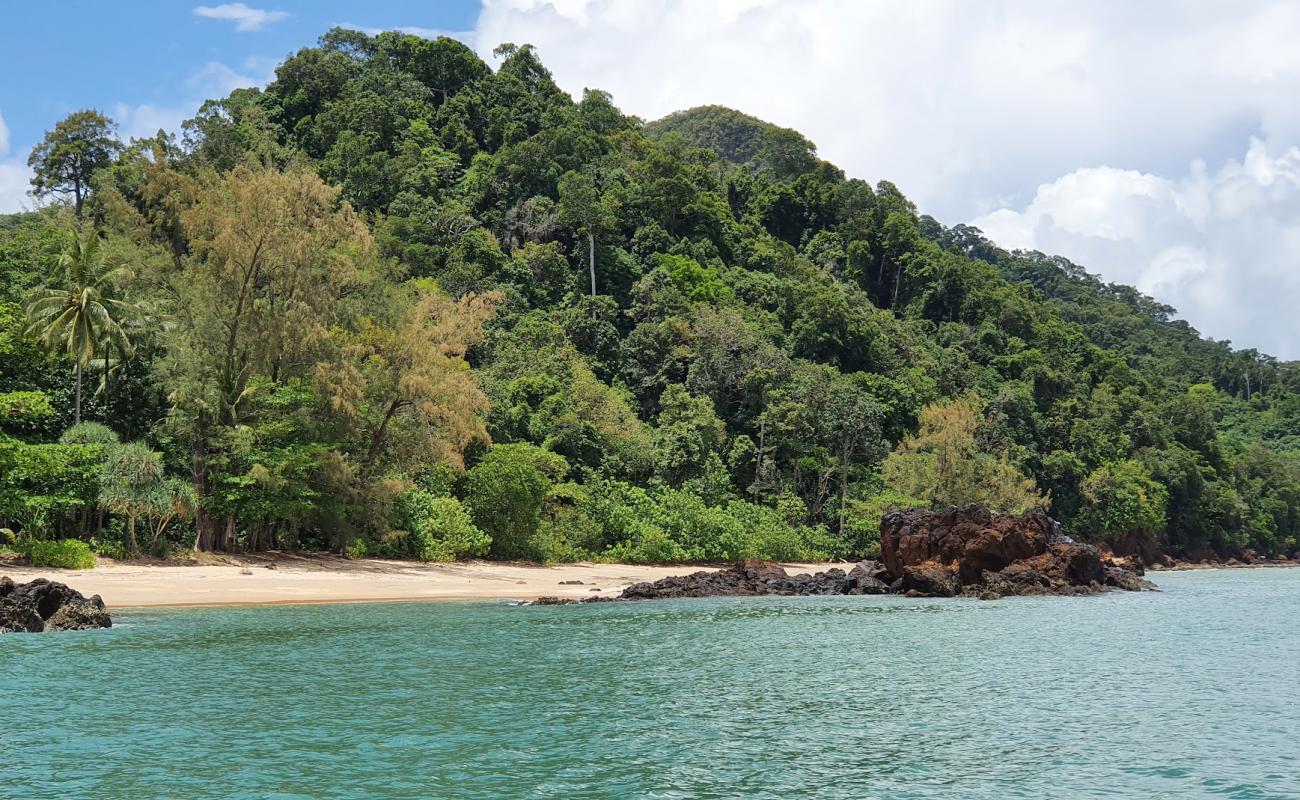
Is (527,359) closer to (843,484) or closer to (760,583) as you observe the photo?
(843,484)

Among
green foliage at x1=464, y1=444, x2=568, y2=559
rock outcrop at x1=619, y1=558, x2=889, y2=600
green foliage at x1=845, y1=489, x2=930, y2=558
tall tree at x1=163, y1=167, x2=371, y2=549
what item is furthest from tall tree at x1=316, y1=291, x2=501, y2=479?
green foliage at x1=845, y1=489, x2=930, y2=558

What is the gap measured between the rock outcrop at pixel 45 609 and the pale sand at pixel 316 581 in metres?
3.88

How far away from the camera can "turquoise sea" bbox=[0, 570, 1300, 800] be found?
10797mm

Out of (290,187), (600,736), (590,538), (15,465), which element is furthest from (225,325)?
(600,736)

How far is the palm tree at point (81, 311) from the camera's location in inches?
1281

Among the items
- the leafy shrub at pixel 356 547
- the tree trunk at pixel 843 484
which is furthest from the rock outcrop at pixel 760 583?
the tree trunk at pixel 843 484

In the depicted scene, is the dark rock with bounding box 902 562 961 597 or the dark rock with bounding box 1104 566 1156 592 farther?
the dark rock with bounding box 1104 566 1156 592

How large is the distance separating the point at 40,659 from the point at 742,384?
44.9 meters

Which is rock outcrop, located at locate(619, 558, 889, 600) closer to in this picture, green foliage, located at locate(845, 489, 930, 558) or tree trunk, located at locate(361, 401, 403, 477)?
tree trunk, located at locate(361, 401, 403, 477)

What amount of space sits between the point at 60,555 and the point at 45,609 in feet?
25.3

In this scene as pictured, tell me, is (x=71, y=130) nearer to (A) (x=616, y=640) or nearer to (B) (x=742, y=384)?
(B) (x=742, y=384)

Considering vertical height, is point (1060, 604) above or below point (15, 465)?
below

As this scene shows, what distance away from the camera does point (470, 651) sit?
19953 millimetres

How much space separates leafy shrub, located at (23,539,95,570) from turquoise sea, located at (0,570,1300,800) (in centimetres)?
547
